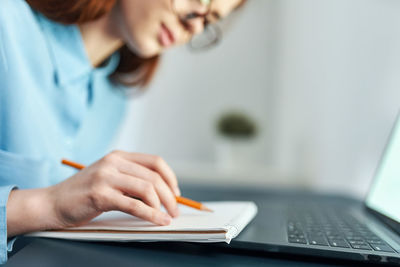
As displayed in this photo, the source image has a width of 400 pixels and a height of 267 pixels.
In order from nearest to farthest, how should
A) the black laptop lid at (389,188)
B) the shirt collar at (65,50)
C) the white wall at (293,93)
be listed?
1. the black laptop lid at (389,188)
2. the shirt collar at (65,50)
3. the white wall at (293,93)

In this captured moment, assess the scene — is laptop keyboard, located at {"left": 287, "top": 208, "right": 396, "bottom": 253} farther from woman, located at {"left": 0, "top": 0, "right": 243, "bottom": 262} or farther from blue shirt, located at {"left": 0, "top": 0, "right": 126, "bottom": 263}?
blue shirt, located at {"left": 0, "top": 0, "right": 126, "bottom": 263}

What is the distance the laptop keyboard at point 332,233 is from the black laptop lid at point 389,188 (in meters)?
0.04

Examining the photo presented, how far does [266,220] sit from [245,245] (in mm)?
162

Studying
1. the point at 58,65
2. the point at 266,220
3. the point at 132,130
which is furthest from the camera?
the point at 132,130

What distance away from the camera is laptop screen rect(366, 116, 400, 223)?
544 millimetres

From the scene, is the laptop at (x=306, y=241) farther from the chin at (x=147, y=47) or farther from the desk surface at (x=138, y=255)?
the chin at (x=147, y=47)

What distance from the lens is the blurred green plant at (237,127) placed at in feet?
5.33

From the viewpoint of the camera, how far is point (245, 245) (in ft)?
1.26

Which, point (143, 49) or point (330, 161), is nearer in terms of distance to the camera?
point (143, 49)

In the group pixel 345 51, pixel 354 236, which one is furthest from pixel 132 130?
pixel 354 236

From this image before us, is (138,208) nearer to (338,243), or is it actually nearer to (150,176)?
(150,176)

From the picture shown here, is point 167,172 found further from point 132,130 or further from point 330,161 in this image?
point 132,130

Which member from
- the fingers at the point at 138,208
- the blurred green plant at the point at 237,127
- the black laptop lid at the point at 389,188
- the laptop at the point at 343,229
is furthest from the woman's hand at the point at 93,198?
the blurred green plant at the point at 237,127

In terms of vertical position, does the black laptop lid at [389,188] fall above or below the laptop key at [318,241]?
above
